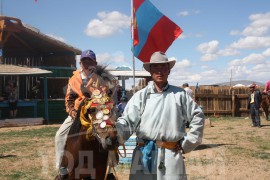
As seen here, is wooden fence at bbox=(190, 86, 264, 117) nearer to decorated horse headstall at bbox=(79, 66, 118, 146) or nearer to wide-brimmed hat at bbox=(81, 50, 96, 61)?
wide-brimmed hat at bbox=(81, 50, 96, 61)

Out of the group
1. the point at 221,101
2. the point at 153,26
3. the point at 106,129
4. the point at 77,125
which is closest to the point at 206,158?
the point at 153,26

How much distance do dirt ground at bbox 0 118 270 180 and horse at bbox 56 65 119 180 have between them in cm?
321

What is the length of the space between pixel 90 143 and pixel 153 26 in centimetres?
539

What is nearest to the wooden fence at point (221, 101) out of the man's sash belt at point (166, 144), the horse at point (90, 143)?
the horse at point (90, 143)

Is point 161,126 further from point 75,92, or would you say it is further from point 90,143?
point 75,92

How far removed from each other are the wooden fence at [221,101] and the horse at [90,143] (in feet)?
60.2

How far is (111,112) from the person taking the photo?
3.79 metres

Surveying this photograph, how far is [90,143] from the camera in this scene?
4117 millimetres

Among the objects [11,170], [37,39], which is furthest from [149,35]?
[37,39]

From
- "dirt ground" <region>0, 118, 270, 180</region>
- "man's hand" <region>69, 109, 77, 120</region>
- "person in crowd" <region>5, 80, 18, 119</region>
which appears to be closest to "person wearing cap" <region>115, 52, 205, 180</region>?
"man's hand" <region>69, 109, 77, 120</region>

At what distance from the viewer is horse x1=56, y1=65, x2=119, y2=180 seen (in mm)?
3836

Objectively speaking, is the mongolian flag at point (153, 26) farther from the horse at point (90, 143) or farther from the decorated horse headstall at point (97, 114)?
the decorated horse headstall at point (97, 114)

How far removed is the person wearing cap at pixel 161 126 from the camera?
382cm

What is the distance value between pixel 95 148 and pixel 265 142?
8.96 meters
